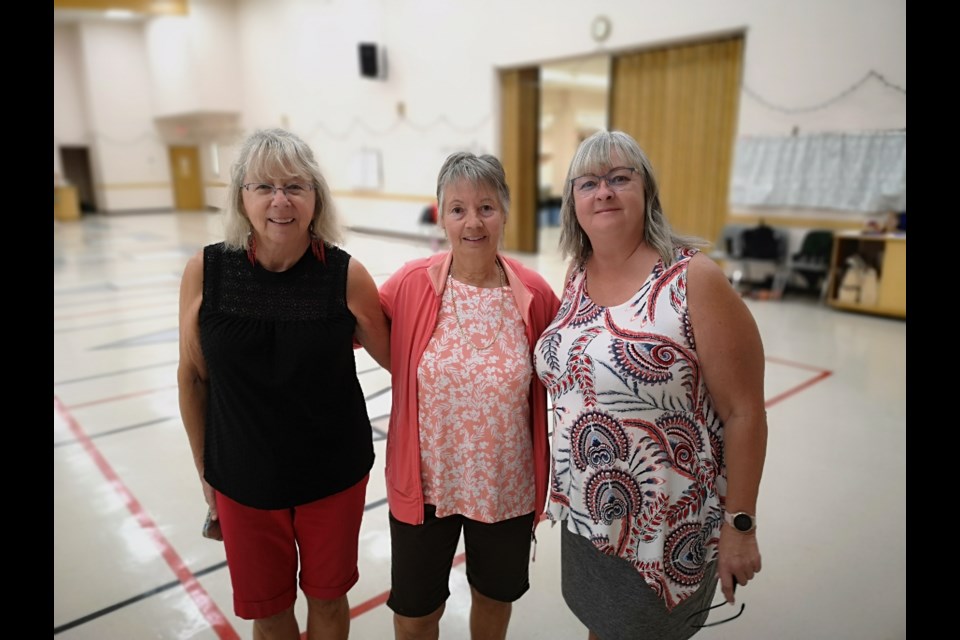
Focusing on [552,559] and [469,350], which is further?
[552,559]

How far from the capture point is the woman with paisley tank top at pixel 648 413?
1.32 meters

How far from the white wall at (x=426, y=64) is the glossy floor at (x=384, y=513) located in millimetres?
1644

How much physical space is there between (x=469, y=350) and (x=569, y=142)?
19326mm

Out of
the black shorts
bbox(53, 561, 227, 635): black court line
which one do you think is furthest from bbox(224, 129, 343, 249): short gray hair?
bbox(53, 561, 227, 635): black court line

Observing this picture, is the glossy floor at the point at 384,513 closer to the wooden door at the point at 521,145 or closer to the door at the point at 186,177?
the wooden door at the point at 521,145

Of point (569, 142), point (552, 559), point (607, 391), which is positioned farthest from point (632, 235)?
point (569, 142)

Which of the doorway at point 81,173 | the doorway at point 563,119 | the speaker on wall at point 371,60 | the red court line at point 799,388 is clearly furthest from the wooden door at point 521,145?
the doorway at point 81,173

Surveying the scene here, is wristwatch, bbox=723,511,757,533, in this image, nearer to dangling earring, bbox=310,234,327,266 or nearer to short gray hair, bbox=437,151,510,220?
short gray hair, bbox=437,151,510,220

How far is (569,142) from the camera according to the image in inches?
779

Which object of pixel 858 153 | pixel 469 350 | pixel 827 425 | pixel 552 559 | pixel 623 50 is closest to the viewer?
pixel 469 350

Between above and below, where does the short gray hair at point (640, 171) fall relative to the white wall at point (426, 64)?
below

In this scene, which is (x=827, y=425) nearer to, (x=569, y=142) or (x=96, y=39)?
(x=569, y=142)

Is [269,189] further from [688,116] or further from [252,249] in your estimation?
[688,116]
